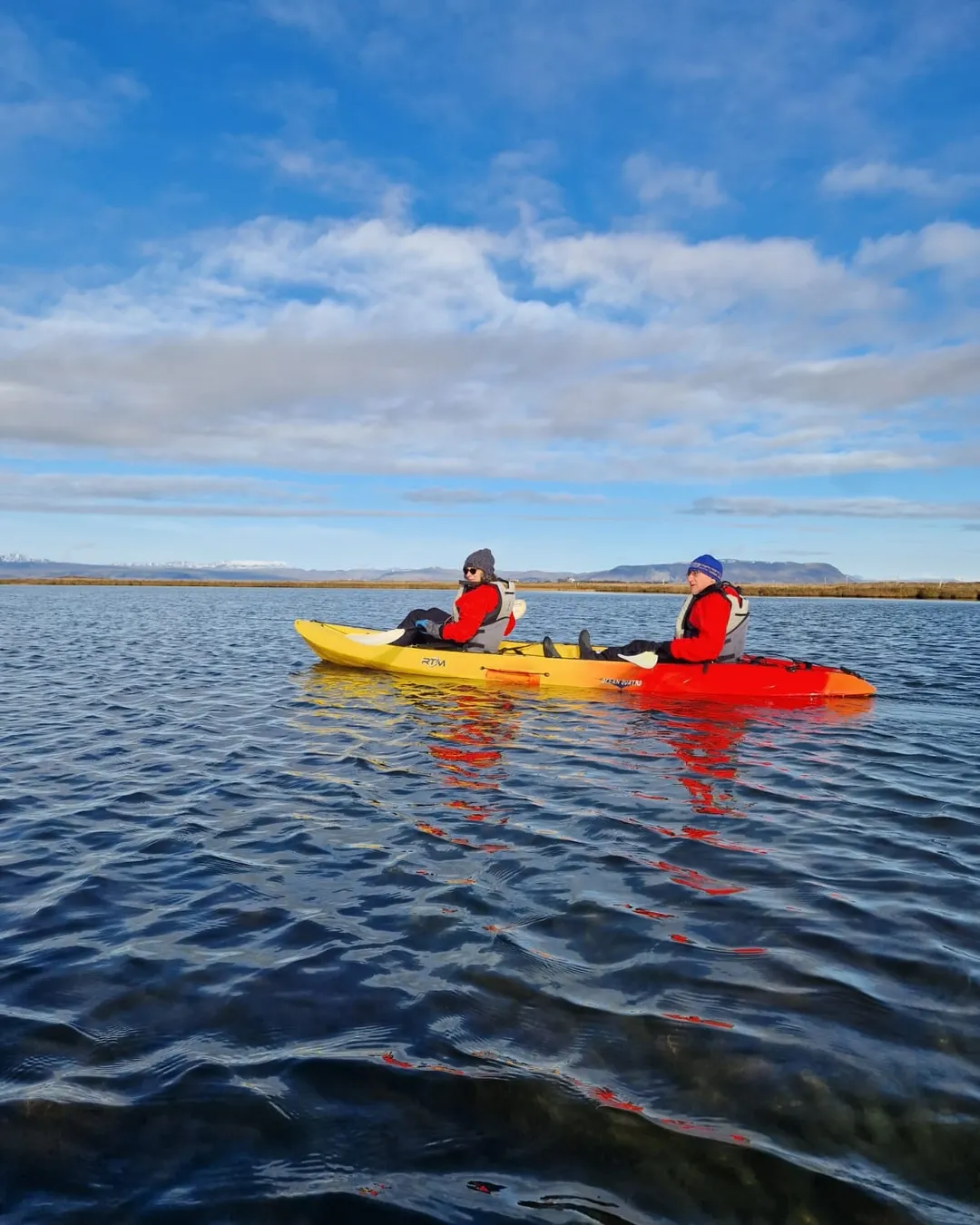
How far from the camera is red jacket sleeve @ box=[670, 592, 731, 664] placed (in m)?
14.3

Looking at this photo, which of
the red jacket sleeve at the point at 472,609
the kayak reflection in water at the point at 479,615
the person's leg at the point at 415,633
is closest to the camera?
the kayak reflection in water at the point at 479,615

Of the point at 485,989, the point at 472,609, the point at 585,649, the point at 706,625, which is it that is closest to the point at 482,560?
the point at 472,609

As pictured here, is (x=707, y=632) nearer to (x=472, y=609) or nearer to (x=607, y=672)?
(x=607, y=672)

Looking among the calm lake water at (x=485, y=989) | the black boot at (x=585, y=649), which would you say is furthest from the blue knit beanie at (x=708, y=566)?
the calm lake water at (x=485, y=989)

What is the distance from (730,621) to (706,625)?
438mm

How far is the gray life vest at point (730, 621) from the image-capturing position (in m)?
14.4

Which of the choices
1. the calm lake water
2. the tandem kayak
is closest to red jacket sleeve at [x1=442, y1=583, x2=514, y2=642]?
the tandem kayak

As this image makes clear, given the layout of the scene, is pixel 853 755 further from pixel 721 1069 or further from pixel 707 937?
pixel 721 1069

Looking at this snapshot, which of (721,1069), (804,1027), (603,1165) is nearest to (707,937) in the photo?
(804,1027)

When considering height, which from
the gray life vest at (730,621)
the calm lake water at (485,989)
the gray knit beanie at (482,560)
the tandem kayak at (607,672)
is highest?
the gray knit beanie at (482,560)

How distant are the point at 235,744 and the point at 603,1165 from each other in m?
8.39

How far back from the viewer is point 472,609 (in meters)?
16.1

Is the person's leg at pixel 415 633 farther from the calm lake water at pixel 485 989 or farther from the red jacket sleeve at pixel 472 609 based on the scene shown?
the calm lake water at pixel 485 989

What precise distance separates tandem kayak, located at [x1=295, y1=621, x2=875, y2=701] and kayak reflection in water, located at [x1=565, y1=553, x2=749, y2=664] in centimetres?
24
